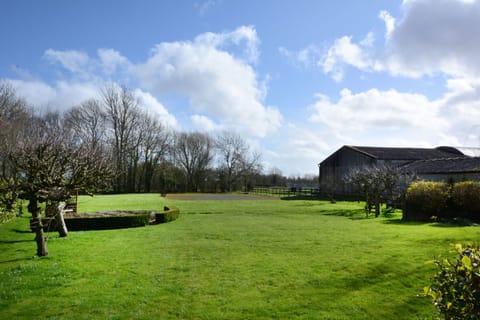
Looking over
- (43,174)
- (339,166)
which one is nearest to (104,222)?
(43,174)

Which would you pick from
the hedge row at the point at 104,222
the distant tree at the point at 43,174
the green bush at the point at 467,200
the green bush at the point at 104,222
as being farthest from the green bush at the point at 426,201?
the distant tree at the point at 43,174

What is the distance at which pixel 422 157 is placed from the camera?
135 feet

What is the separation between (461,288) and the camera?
2.31 m

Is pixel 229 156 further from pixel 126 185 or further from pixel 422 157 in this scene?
pixel 422 157

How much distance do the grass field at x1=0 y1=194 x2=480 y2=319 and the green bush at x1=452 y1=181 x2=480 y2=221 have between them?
6.57m

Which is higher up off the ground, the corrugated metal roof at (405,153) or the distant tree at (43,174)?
the corrugated metal roof at (405,153)

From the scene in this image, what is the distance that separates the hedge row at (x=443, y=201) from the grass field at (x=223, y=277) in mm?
6564

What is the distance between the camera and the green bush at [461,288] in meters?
2.23

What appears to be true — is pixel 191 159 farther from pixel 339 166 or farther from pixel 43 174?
pixel 43 174

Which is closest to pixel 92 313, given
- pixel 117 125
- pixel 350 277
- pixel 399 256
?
pixel 350 277

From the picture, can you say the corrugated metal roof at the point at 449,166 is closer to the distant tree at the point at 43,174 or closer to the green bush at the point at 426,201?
the green bush at the point at 426,201

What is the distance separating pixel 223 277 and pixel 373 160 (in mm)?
35664

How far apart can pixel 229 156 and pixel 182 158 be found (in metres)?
9.55

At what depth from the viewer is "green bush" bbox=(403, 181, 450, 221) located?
56.8 ft
